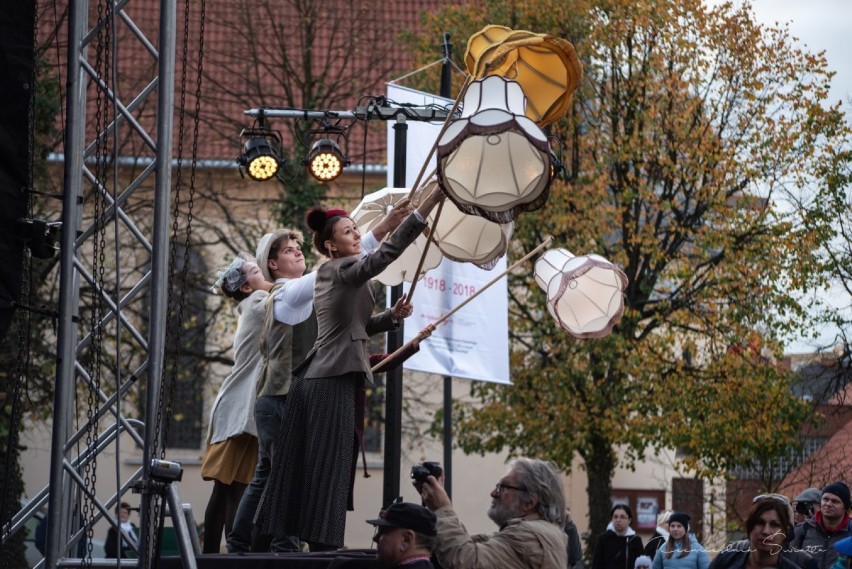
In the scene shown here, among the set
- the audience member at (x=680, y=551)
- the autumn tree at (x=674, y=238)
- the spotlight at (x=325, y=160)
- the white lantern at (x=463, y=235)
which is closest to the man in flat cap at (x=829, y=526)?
the audience member at (x=680, y=551)

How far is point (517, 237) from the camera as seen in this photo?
26.8 meters

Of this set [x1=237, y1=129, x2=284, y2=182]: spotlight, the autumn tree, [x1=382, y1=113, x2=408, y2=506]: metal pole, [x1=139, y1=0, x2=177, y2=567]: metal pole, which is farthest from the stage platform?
the autumn tree

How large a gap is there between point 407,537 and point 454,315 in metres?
9.22

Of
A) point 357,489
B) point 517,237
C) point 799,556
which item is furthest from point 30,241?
point 357,489

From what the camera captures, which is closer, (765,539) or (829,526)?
(765,539)

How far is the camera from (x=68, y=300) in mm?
7254

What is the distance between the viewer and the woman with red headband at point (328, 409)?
779 cm

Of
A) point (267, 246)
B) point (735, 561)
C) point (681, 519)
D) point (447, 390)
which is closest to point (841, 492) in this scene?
point (681, 519)

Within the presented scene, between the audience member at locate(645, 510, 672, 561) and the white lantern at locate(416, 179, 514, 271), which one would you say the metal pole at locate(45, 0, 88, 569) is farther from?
the audience member at locate(645, 510, 672, 561)

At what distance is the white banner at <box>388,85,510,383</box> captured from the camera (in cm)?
1427

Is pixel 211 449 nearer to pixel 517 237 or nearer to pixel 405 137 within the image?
pixel 405 137

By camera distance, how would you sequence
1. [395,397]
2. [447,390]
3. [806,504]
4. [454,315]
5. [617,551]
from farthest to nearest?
[447,390], [454,315], [617,551], [395,397], [806,504]

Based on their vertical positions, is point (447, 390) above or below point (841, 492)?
above

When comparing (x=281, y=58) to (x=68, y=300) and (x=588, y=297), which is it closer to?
(x=588, y=297)
